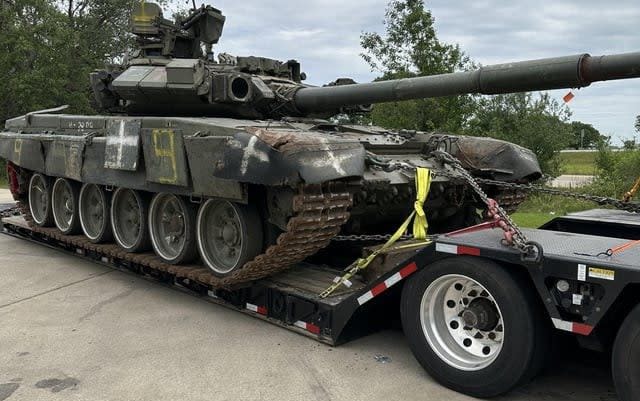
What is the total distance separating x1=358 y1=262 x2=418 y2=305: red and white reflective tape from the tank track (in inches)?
32.1

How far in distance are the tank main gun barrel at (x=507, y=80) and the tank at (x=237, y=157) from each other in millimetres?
11

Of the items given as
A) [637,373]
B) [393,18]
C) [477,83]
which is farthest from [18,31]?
[637,373]

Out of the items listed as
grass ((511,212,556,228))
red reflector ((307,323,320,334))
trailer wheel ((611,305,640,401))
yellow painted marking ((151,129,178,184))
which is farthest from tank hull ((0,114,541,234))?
grass ((511,212,556,228))

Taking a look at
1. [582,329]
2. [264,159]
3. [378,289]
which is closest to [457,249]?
[378,289]

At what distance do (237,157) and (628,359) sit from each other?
336cm

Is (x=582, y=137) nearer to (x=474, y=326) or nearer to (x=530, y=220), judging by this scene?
(x=530, y=220)

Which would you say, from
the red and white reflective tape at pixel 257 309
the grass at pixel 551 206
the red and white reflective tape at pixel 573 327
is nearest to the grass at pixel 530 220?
the grass at pixel 551 206

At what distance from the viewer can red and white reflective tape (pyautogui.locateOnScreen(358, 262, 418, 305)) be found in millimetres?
4566

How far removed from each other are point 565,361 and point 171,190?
406 cm

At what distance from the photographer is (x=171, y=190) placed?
6613 mm

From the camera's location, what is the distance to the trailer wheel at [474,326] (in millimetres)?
3916

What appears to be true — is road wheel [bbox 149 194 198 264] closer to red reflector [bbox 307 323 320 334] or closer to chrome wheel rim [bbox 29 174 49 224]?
red reflector [bbox 307 323 320 334]

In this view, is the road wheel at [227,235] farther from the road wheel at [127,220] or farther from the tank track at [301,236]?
the road wheel at [127,220]

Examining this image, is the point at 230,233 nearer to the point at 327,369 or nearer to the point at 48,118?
the point at 327,369
